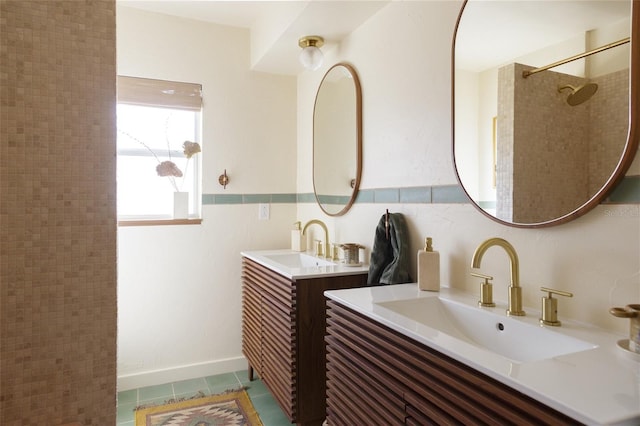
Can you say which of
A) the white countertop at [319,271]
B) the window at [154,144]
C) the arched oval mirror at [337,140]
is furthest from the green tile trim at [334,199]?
the window at [154,144]

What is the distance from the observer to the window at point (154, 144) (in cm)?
274

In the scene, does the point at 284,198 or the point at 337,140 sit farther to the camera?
the point at 284,198

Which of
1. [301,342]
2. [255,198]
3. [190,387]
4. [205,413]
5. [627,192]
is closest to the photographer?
[627,192]

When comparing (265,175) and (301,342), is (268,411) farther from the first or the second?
(265,175)

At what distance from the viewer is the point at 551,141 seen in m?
1.22

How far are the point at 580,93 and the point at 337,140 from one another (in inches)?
60.6

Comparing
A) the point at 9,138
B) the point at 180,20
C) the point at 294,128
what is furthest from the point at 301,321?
the point at 180,20

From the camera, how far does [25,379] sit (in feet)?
1.98

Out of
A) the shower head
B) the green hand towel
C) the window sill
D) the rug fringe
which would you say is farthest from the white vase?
the shower head

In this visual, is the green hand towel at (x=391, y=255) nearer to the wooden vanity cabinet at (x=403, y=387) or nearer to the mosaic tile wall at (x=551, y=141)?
the wooden vanity cabinet at (x=403, y=387)

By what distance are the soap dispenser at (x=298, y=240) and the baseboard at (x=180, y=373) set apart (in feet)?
3.12

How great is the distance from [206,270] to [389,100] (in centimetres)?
180

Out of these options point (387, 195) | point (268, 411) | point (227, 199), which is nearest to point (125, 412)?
point (268, 411)

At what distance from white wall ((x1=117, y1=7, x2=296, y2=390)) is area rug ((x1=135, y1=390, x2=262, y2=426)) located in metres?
0.36
